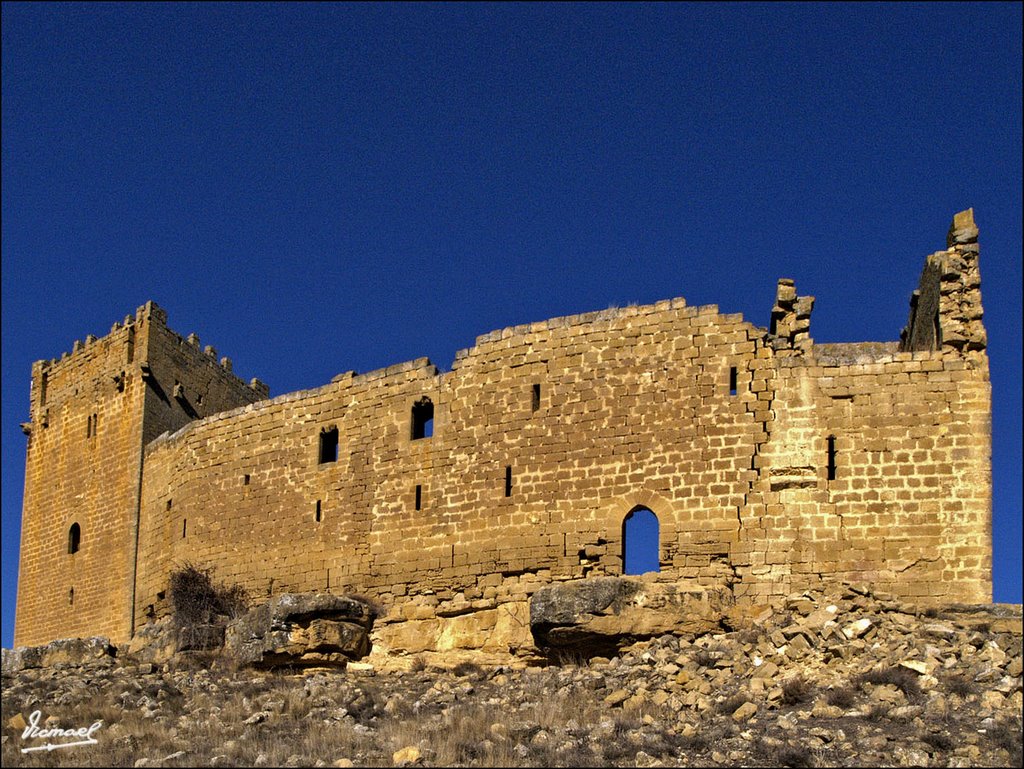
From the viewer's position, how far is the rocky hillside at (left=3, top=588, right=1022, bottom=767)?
1391 cm

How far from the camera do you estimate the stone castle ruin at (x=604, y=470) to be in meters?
17.7

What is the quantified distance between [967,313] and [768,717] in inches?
238

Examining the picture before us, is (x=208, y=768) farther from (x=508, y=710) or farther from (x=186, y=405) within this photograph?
(x=186, y=405)

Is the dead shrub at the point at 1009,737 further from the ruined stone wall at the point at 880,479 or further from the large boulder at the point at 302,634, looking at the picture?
the large boulder at the point at 302,634

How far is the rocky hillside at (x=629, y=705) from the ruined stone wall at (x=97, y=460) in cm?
635

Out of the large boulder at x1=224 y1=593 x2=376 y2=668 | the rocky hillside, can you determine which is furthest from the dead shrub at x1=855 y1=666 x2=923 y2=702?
the large boulder at x1=224 y1=593 x2=376 y2=668

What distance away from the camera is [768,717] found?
Answer: 593 inches

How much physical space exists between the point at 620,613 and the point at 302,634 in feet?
14.6

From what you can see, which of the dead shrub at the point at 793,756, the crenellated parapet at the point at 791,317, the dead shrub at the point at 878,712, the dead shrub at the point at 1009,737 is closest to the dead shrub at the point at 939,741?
the dead shrub at the point at 1009,737

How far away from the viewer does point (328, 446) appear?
22156 mm

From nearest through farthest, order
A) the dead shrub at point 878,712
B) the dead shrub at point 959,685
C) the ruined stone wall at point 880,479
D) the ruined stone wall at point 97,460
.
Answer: the dead shrub at point 878,712, the dead shrub at point 959,685, the ruined stone wall at point 880,479, the ruined stone wall at point 97,460

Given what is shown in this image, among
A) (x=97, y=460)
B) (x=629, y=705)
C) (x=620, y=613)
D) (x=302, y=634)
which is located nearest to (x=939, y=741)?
(x=629, y=705)

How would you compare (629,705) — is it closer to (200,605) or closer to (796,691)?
(796,691)

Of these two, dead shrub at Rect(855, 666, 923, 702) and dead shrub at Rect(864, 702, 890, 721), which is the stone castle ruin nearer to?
dead shrub at Rect(855, 666, 923, 702)
